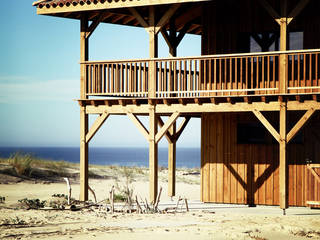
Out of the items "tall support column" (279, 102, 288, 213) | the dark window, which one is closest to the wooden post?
the dark window

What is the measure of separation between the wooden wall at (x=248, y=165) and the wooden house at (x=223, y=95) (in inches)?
1.2

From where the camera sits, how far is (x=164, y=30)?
69.3 feet

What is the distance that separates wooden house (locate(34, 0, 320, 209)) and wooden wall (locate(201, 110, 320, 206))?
0.10 feet

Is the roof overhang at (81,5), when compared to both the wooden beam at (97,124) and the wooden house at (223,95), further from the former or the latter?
the wooden beam at (97,124)

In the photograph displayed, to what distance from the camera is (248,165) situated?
18.4m

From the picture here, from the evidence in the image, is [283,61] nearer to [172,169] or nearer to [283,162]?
[283,162]

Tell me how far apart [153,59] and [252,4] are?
3.83 m

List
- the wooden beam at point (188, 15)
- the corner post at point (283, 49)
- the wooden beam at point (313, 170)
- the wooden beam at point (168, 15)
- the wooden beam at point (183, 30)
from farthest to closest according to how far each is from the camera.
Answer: the wooden beam at point (183, 30) < the wooden beam at point (188, 15) < the wooden beam at point (168, 15) < the wooden beam at point (313, 170) < the corner post at point (283, 49)

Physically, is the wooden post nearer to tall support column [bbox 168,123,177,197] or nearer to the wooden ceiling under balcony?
the wooden ceiling under balcony

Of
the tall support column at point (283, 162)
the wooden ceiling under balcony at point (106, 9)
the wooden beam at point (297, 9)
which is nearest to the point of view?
the wooden beam at point (297, 9)

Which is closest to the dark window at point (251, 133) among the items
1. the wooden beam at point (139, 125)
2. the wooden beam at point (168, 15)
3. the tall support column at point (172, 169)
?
the wooden beam at point (139, 125)

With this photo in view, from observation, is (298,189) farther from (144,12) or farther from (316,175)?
(144,12)

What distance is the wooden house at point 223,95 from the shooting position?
17.3 m

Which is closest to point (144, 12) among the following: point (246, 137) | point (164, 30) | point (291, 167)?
point (164, 30)
